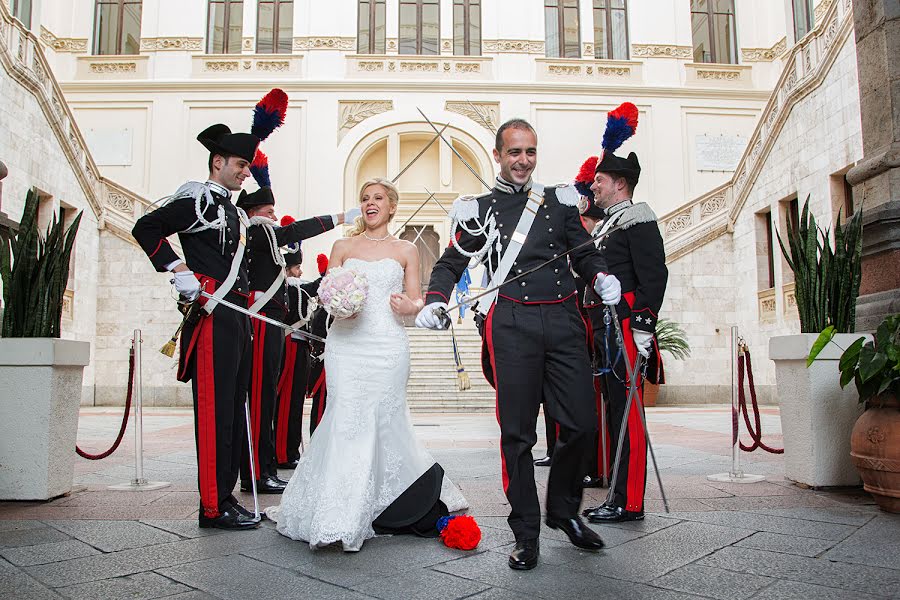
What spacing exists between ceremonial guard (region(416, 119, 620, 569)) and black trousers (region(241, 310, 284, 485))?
78.4 inches

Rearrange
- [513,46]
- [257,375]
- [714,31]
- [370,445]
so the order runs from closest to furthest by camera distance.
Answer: [370,445]
[257,375]
[513,46]
[714,31]

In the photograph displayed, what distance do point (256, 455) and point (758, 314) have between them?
39.5 feet

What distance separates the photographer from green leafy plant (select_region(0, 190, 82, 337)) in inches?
167

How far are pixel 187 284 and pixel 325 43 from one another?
61.7 feet

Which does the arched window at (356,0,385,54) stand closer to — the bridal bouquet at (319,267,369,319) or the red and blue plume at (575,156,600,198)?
the red and blue plume at (575,156,600,198)

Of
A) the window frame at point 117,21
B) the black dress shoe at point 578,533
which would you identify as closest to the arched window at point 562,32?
the window frame at point 117,21

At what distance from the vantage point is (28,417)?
4.12 metres

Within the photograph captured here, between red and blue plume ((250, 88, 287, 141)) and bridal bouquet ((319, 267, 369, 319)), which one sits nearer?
bridal bouquet ((319, 267, 369, 319))

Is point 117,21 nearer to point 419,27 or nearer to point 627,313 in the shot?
point 419,27

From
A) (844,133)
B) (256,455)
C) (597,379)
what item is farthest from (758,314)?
(256,455)

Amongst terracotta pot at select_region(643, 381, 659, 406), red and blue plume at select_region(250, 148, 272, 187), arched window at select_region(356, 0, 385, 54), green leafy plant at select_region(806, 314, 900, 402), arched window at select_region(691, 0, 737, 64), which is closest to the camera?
green leafy plant at select_region(806, 314, 900, 402)

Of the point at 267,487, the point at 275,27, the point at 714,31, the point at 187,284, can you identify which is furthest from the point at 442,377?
the point at 714,31

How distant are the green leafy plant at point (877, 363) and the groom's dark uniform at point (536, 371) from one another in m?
1.63

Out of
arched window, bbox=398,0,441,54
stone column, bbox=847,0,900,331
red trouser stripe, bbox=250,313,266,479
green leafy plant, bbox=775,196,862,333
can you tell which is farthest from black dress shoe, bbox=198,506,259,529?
arched window, bbox=398,0,441,54
